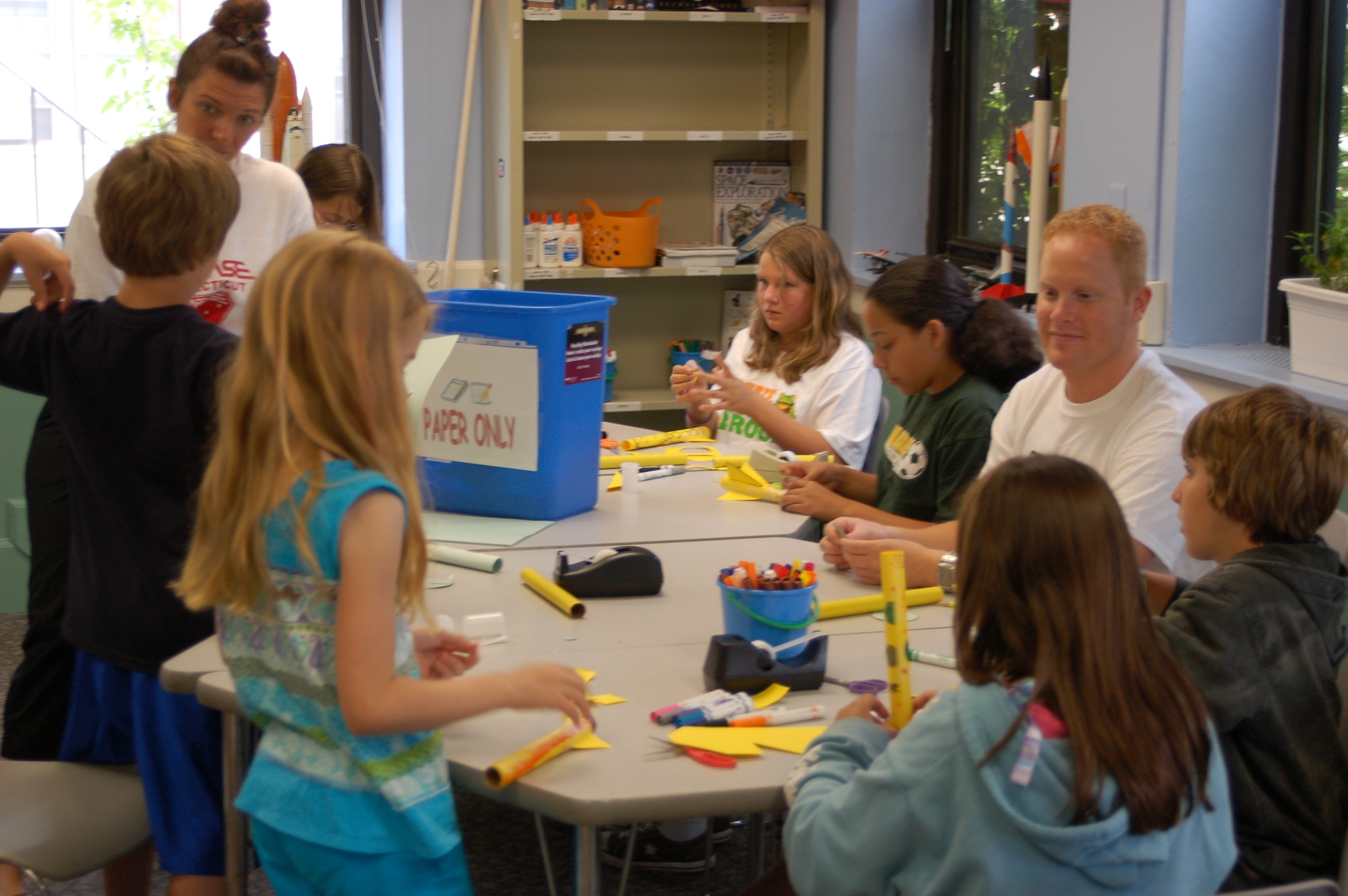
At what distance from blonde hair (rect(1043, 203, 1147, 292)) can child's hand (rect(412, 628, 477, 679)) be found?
1.11m

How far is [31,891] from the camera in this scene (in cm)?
223

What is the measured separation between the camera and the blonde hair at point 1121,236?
1.83m

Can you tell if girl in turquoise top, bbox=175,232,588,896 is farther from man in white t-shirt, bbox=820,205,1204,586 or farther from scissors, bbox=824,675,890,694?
man in white t-shirt, bbox=820,205,1204,586

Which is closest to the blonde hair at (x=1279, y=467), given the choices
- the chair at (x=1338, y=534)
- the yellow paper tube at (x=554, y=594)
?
the chair at (x=1338, y=534)

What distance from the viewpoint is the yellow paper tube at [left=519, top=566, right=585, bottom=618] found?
5.38 feet

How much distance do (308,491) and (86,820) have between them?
0.73 meters

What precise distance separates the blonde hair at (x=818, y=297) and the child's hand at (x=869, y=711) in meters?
1.63

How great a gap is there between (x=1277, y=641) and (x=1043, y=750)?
0.40 meters

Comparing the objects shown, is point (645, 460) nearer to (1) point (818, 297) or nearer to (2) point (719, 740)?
(1) point (818, 297)

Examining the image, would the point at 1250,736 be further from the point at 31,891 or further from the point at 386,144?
the point at 386,144


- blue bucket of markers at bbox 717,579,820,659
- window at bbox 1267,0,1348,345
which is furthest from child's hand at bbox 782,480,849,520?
window at bbox 1267,0,1348,345

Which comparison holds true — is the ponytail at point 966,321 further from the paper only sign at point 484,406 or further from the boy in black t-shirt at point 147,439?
the boy in black t-shirt at point 147,439

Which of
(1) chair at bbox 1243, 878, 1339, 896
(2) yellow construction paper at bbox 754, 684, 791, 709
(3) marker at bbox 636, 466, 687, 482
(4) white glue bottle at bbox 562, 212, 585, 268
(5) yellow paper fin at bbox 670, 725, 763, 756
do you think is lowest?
(1) chair at bbox 1243, 878, 1339, 896

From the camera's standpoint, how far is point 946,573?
175 centimetres
